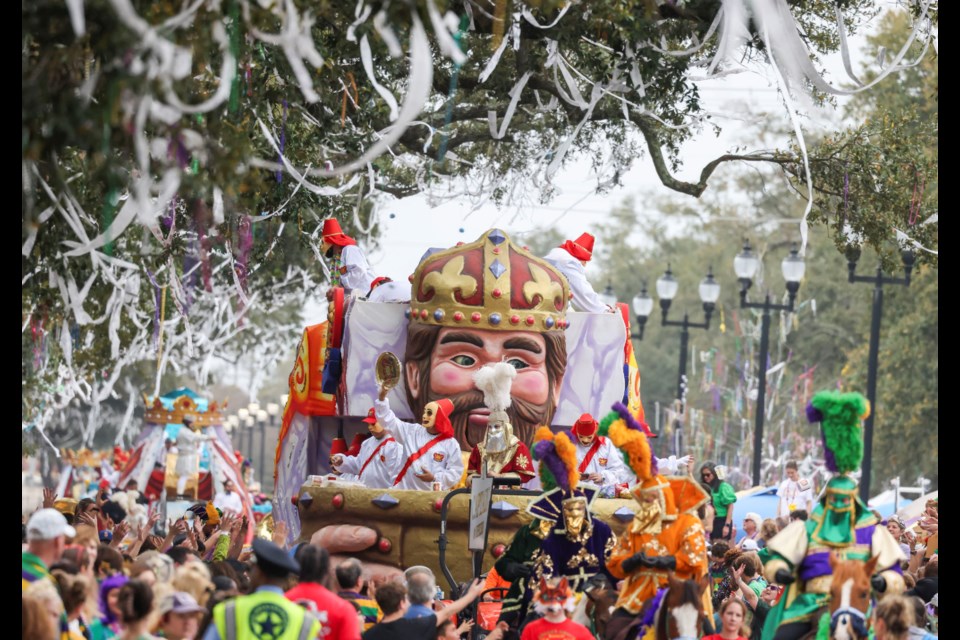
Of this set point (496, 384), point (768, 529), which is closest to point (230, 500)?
point (496, 384)

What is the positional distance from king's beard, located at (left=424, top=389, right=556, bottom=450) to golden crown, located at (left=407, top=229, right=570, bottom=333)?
0.70 metres

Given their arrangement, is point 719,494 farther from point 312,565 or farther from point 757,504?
point 312,565

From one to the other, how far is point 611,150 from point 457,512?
6169 millimetres

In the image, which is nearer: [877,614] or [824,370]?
[877,614]

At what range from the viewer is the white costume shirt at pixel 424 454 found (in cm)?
1493

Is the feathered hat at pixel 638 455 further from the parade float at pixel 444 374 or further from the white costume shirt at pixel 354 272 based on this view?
the white costume shirt at pixel 354 272

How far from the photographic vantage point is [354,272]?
1778 centimetres

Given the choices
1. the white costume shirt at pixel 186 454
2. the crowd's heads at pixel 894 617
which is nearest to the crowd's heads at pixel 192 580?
the crowd's heads at pixel 894 617

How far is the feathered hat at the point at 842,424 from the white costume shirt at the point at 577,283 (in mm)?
7513

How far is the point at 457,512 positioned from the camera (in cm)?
1409

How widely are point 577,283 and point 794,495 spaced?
3.96 m
